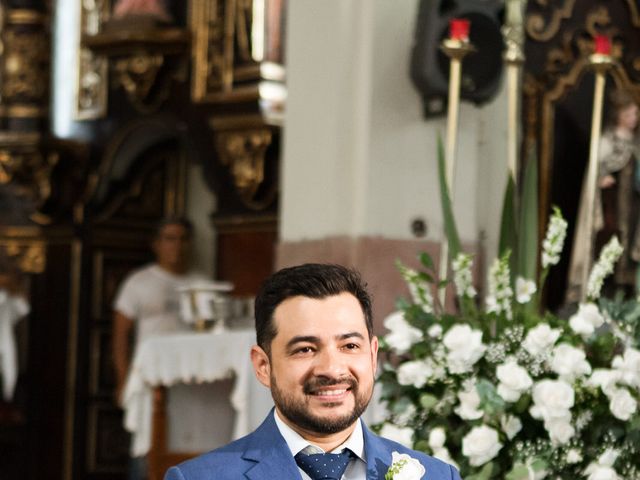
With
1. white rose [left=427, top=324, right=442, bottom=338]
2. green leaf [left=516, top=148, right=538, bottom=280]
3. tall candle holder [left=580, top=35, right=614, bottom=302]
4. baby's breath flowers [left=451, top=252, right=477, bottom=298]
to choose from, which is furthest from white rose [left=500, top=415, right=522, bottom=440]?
tall candle holder [left=580, top=35, right=614, bottom=302]

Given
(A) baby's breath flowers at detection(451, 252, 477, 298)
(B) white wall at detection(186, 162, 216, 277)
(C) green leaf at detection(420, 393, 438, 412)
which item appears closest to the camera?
(C) green leaf at detection(420, 393, 438, 412)

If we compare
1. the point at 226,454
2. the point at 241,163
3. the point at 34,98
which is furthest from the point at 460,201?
the point at 34,98

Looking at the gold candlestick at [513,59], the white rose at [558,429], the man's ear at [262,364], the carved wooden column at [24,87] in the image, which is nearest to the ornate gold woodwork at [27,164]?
the carved wooden column at [24,87]

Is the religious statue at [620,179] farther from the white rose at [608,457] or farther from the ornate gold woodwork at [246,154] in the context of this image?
the white rose at [608,457]

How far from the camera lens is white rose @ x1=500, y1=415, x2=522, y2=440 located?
4.55 meters

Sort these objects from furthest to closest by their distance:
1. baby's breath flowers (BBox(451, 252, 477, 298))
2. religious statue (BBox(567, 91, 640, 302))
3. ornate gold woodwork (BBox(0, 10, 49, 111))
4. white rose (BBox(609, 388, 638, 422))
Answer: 1. ornate gold woodwork (BBox(0, 10, 49, 111))
2. religious statue (BBox(567, 91, 640, 302))
3. baby's breath flowers (BBox(451, 252, 477, 298))
4. white rose (BBox(609, 388, 638, 422))

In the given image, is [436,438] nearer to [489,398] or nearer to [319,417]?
[489,398]

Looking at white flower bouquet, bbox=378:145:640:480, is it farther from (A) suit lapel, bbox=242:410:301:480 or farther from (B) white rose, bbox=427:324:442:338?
(A) suit lapel, bbox=242:410:301:480

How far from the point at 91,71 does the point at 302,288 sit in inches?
344

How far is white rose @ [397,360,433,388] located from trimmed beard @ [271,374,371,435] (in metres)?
2.07

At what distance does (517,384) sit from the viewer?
177 inches

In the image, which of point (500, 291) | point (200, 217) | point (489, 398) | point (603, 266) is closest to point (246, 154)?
point (200, 217)

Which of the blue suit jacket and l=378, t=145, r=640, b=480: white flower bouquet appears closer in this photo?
the blue suit jacket

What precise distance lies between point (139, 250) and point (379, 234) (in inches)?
188
